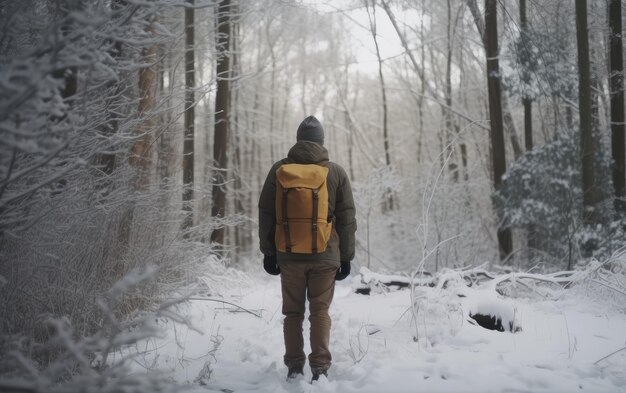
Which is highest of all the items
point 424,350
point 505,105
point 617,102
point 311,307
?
point 505,105

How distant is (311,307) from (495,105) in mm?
8501

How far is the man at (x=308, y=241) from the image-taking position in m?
3.07

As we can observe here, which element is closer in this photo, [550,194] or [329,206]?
[329,206]

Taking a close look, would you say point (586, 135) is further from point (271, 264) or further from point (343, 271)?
point (271, 264)

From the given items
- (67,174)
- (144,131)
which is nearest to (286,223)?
(67,174)

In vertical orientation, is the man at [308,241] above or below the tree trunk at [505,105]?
below

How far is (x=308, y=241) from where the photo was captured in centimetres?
305

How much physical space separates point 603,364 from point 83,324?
3.78 m

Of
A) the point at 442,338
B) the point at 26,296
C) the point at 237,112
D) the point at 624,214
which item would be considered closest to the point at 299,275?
the point at 442,338

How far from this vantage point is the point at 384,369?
3.23 metres

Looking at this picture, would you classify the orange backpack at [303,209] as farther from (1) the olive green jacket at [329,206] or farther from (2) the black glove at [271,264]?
(2) the black glove at [271,264]

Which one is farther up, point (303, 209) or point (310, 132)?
point (310, 132)

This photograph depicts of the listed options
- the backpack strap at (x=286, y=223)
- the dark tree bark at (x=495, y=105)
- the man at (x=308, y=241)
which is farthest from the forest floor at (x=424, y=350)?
the dark tree bark at (x=495, y=105)

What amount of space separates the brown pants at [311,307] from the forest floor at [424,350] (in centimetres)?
16
